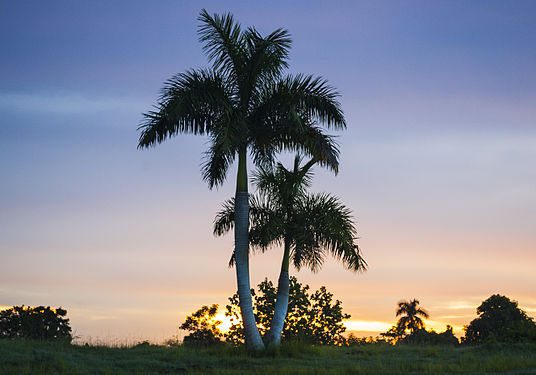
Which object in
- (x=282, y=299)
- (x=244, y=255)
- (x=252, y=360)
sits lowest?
(x=252, y=360)

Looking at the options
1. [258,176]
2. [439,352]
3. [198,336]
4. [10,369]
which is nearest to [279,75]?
[258,176]

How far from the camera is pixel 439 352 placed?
69.2ft

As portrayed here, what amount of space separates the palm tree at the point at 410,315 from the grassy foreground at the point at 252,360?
50.8 m

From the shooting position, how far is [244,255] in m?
20.6

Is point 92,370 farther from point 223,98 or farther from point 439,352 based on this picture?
point 439,352

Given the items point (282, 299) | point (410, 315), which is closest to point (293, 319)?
point (282, 299)

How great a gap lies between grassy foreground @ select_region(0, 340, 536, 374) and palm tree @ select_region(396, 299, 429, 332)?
5077 cm

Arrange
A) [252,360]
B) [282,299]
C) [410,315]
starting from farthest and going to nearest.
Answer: [410,315], [282,299], [252,360]

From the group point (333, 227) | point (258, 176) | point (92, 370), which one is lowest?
point (92, 370)

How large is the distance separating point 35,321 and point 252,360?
26.2 metres

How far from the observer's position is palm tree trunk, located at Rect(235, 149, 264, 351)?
20.0 metres

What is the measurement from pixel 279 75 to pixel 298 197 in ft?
15.0

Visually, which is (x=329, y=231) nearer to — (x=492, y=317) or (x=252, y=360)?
(x=252, y=360)

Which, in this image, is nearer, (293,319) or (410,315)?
(293,319)
